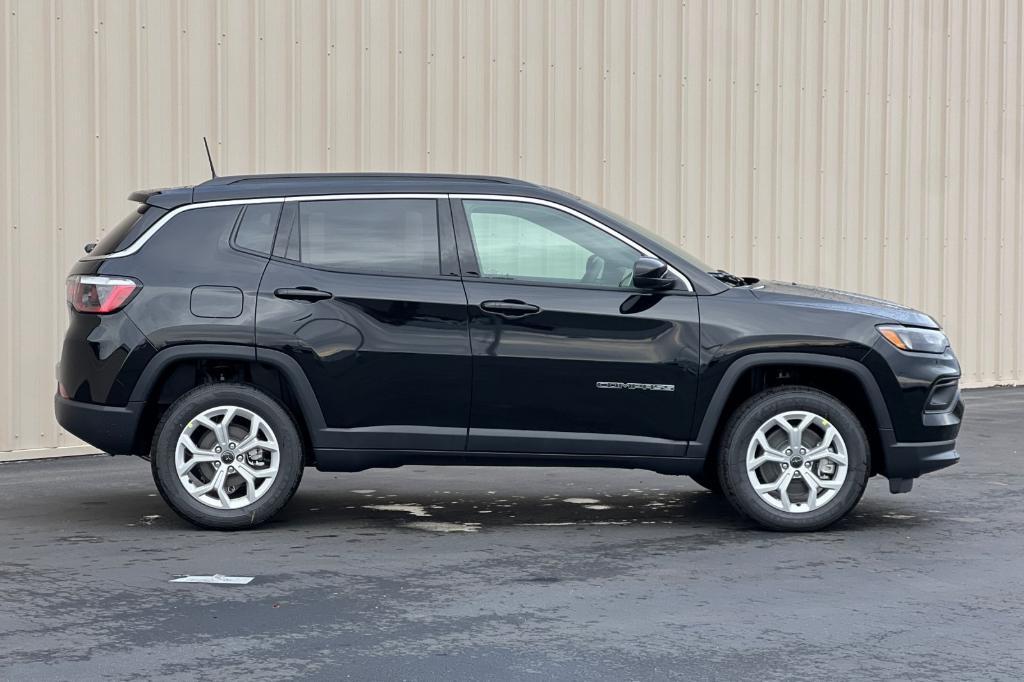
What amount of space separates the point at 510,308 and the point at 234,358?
1387 millimetres

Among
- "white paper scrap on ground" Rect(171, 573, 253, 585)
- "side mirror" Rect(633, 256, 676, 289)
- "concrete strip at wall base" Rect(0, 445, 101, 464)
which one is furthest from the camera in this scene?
"concrete strip at wall base" Rect(0, 445, 101, 464)

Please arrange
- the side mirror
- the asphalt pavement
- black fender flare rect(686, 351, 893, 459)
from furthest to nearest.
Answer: black fender flare rect(686, 351, 893, 459) → the side mirror → the asphalt pavement

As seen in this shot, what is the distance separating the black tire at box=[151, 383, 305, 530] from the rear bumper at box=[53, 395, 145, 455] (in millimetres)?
141

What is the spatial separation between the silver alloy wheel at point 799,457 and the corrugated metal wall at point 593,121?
522 centimetres

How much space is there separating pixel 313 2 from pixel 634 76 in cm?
322

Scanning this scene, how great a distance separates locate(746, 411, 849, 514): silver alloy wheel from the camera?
25.2ft

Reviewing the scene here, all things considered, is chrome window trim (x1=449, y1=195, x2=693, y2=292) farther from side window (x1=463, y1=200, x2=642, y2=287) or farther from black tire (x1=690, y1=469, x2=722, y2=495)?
black tire (x1=690, y1=469, x2=722, y2=495)

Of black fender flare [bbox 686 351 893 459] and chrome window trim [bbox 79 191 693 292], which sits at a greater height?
chrome window trim [bbox 79 191 693 292]

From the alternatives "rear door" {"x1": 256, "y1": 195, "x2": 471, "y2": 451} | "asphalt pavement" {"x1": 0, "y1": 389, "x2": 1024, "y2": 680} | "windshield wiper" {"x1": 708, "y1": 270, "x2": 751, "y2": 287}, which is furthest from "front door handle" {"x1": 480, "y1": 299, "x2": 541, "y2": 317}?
"asphalt pavement" {"x1": 0, "y1": 389, "x2": 1024, "y2": 680}

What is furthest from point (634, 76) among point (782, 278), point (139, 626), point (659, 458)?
point (139, 626)

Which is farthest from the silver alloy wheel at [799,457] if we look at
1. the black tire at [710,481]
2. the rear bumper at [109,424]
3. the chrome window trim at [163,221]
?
the rear bumper at [109,424]

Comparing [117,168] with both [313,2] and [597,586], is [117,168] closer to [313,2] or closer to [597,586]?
[313,2]

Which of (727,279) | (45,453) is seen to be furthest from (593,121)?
(727,279)

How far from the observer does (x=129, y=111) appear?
35.6 ft
